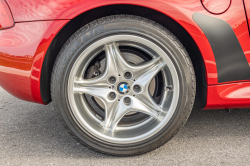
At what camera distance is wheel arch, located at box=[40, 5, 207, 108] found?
1.41 m

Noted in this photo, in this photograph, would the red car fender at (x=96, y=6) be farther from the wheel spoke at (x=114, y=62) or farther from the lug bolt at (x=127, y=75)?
the lug bolt at (x=127, y=75)

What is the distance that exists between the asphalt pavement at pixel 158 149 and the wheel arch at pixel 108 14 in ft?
1.05

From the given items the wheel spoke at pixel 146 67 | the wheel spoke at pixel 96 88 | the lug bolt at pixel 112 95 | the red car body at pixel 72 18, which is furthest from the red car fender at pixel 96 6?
the lug bolt at pixel 112 95

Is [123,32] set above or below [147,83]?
above

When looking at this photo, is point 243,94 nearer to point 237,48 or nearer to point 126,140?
point 237,48

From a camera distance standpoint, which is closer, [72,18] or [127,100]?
[72,18]

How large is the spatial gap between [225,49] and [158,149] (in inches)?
30.9

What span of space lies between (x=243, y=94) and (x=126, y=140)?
79cm

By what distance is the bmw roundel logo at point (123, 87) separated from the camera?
4.79 ft

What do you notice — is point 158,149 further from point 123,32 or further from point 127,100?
point 123,32

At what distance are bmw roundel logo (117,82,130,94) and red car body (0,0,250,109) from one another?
0.50 metres

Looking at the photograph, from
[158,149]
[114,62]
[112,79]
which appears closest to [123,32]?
[114,62]

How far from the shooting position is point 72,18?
130 cm

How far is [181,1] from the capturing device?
127 centimetres
